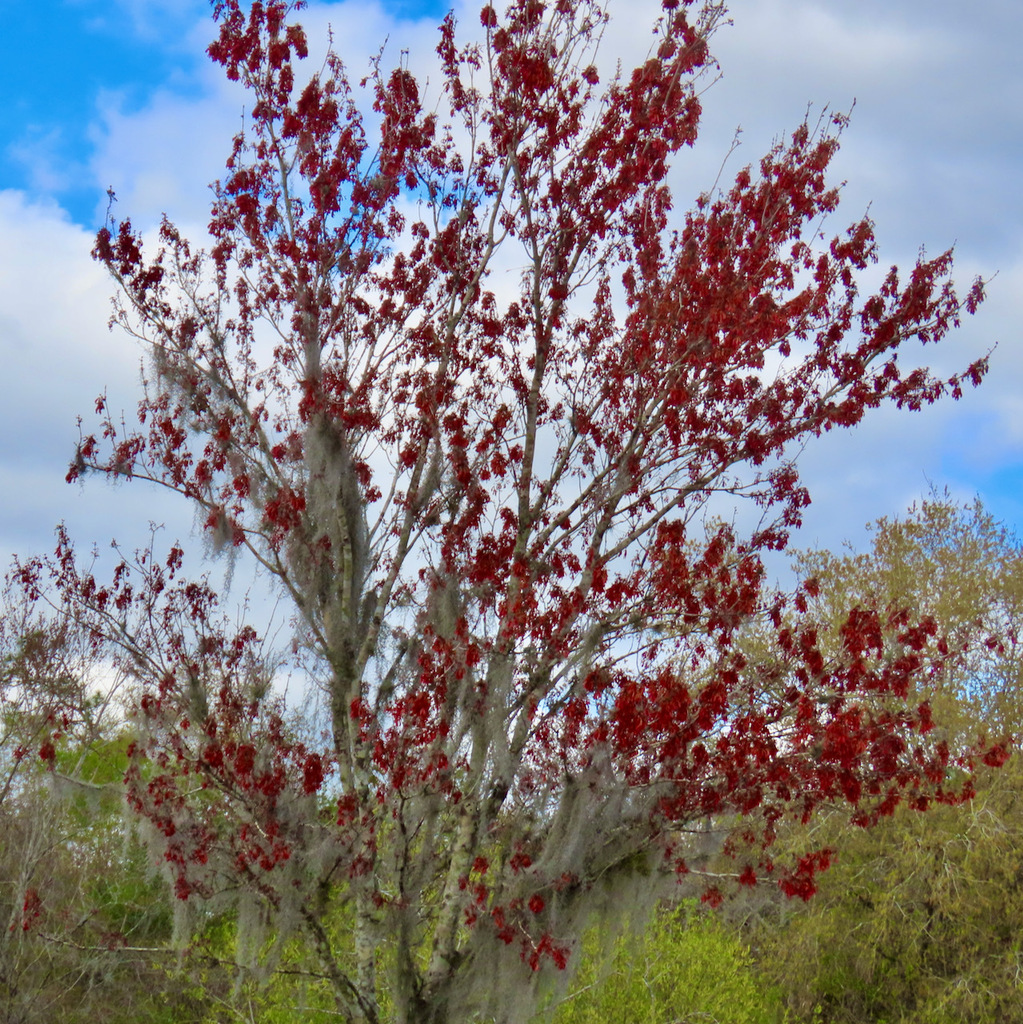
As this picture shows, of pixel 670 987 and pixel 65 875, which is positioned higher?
pixel 65 875

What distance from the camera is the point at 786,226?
273 inches

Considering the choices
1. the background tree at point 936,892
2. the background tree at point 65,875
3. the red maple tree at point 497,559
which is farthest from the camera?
the background tree at point 936,892

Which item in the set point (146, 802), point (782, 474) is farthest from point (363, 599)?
point (782, 474)

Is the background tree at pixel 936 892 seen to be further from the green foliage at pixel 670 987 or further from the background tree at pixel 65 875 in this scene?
the background tree at pixel 65 875

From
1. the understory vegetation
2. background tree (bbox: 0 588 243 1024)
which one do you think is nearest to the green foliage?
the understory vegetation

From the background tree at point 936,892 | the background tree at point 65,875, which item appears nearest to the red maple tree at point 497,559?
the background tree at point 65,875

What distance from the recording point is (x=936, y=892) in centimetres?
1503

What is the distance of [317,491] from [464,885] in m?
2.38

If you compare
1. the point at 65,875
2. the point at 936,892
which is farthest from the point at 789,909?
the point at 65,875

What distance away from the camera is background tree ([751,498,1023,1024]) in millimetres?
15141

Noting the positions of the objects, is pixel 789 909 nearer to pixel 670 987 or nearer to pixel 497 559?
pixel 670 987

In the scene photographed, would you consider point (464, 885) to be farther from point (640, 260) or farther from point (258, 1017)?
point (258, 1017)

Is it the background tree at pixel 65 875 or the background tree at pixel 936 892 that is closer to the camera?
the background tree at pixel 65 875

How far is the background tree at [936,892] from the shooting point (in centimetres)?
1514
